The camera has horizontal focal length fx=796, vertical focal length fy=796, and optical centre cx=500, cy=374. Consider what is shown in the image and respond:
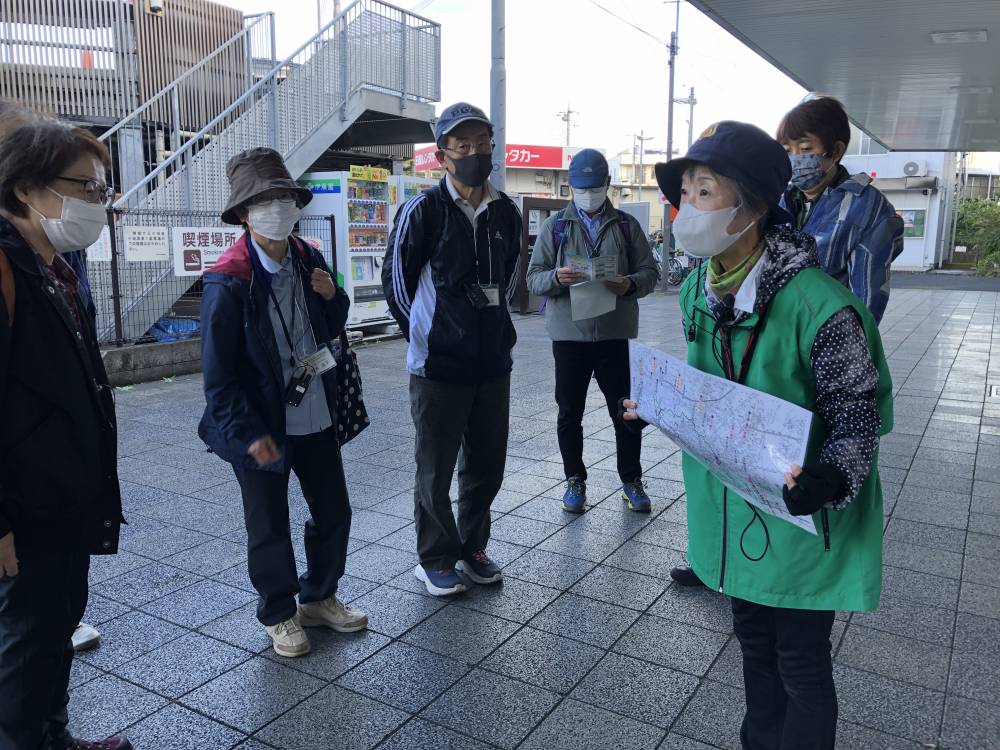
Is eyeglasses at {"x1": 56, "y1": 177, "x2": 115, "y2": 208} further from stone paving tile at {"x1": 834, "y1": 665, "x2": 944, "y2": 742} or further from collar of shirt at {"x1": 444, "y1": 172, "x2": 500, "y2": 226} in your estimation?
stone paving tile at {"x1": 834, "y1": 665, "x2": 944, "y2": 742}

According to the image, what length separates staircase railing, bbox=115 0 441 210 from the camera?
10547 millimetres

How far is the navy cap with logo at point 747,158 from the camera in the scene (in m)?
1.92

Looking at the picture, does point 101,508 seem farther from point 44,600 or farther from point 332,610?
point 332,610

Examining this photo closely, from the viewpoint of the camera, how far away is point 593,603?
3.53 metres

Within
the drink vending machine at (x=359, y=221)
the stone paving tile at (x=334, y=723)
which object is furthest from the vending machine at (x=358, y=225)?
the stone paving tile at (x=334, y=723)

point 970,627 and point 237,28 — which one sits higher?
point 237,28

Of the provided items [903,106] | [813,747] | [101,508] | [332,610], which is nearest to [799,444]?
[813,747]

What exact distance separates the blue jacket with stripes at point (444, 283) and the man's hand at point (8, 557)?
1823mm

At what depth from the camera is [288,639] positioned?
10.2ft

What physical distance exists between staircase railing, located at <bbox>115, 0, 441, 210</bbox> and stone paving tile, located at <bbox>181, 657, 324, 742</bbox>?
8.11 m

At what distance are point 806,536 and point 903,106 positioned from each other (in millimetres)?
12158

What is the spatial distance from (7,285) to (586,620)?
8.11 feet

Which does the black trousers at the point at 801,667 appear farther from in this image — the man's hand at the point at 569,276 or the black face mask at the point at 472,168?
the man's hand at the point at 569,276

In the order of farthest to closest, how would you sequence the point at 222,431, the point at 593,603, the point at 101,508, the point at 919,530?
1. the point at 919,530
2. the point at 593,603
3. the point at 222,431
4. the point at 101,508
